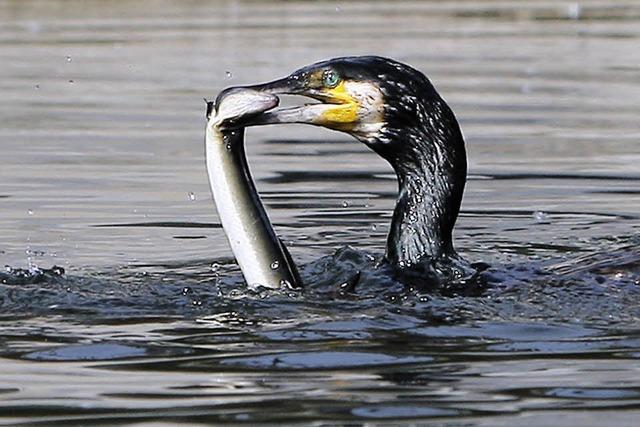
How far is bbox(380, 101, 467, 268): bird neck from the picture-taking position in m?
6.88

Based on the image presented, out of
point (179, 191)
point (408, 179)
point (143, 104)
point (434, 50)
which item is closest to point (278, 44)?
point (434, 50)

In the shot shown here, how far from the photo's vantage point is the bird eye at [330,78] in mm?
6703

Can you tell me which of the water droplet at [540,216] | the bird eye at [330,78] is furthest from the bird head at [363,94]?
the water droplet at [540,216]

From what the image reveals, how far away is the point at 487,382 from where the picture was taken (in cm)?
521

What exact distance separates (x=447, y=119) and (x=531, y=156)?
4.43 m

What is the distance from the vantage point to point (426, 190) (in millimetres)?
6965

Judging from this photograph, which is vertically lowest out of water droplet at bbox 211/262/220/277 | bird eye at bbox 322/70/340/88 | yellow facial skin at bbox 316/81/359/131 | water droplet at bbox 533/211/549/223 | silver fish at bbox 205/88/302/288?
water droplet at bbox 533/211/549/223

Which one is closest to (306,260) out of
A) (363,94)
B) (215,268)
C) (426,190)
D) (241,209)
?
(215,268)

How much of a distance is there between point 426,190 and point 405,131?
262 millimetres

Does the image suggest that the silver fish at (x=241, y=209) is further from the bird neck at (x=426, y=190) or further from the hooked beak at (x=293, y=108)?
the bird neck at (x=426, y=190)

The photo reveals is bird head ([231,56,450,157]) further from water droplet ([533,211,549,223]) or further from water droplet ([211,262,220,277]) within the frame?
water droplet ([533,211,549,223])

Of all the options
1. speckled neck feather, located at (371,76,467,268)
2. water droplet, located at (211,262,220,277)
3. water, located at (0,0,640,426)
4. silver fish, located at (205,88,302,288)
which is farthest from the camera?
water droplet, located at (211,262,220,277)

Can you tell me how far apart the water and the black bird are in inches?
8.6

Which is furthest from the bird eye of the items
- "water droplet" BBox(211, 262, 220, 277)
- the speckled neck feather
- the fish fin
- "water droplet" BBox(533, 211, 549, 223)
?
"water droplet" BBox(533, 211, 549, 223)
